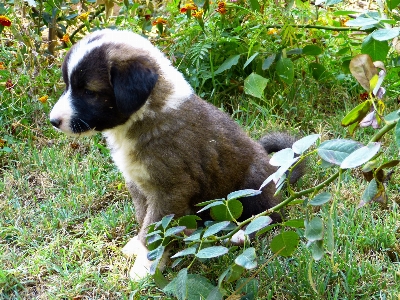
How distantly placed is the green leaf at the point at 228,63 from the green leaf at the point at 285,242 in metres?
1.95

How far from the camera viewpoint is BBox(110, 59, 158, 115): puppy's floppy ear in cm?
255

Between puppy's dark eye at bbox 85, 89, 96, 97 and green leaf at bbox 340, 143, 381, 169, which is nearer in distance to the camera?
green leaf at bbox 340, 143, 381, 169

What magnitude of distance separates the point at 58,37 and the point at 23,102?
0.70m

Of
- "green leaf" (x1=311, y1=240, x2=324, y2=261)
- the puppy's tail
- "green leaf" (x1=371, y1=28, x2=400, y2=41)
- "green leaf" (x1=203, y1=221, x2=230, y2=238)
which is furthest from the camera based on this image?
the puppy's tail

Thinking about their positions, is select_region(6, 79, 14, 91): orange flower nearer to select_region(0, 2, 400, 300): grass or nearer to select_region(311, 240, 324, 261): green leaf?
select_region(0, 2, 400, 300): grass

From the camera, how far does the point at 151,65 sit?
2.68m

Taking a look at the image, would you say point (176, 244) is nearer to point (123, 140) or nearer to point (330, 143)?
point (123, 140)

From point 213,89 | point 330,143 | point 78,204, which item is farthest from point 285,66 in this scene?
point 330,143

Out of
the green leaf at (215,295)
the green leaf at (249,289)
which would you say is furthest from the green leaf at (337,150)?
the green leaf at (249,289)

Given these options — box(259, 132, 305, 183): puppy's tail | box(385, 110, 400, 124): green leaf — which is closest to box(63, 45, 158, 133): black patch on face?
box(259, 132, 305, 183): puppy's tail

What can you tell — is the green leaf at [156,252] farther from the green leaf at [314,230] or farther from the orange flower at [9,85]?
the orange flower at [9,85]

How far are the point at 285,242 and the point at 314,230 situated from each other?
37 centimetres

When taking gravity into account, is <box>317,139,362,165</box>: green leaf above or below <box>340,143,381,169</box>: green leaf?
below

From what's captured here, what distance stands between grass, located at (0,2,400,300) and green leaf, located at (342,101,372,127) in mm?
255
